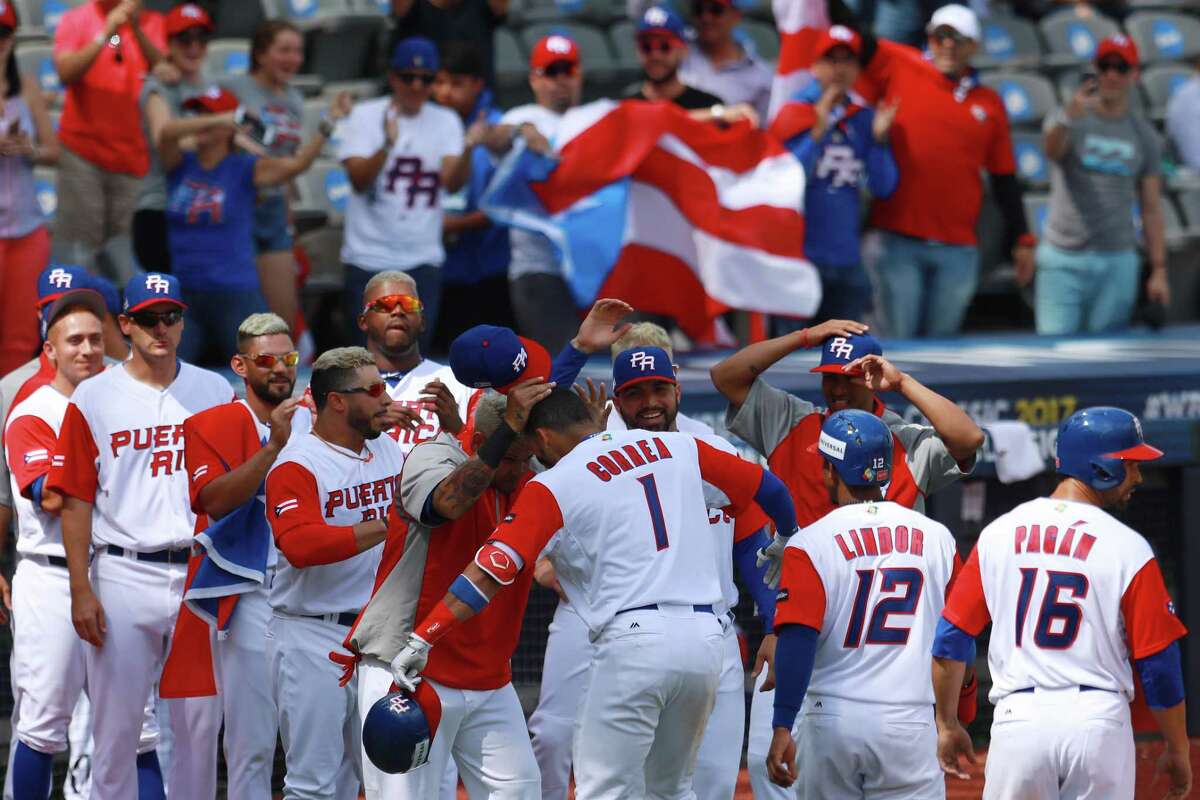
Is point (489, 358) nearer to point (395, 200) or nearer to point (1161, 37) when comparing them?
point (395, 200)

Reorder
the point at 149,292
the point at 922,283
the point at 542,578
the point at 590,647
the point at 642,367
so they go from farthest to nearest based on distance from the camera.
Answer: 1. the point at 922,283
2. the point at 542,578
3. the point at 590,647
4. the point at 149,292
5. the point at 642,367

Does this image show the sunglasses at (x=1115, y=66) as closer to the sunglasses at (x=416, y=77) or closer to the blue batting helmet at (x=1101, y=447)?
the sunglasses at (x=416, y=77)

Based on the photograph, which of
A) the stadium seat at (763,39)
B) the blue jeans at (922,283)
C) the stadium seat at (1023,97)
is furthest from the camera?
the stadium seat at (1023,97)

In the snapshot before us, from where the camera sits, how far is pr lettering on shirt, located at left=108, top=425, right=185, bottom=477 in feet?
21.0

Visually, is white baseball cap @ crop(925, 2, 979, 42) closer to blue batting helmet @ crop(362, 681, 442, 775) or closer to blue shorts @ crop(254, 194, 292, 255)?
blue shorts @ crop(254, 194, 292, 255)

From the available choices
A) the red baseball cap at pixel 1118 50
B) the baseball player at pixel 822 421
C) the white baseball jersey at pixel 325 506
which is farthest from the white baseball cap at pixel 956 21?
the white baseball jersey at pixel 325 506

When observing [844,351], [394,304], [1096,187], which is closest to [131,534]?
[394,304]

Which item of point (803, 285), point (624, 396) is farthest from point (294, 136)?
point (624, 396)

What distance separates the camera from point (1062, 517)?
5.12 metres

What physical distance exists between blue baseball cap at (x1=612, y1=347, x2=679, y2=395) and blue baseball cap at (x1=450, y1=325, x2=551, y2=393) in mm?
451

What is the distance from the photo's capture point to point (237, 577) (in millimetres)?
6234

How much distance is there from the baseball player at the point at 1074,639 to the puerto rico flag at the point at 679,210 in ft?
14.0

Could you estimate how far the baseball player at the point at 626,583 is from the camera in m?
5.17

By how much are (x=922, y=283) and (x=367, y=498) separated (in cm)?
489
